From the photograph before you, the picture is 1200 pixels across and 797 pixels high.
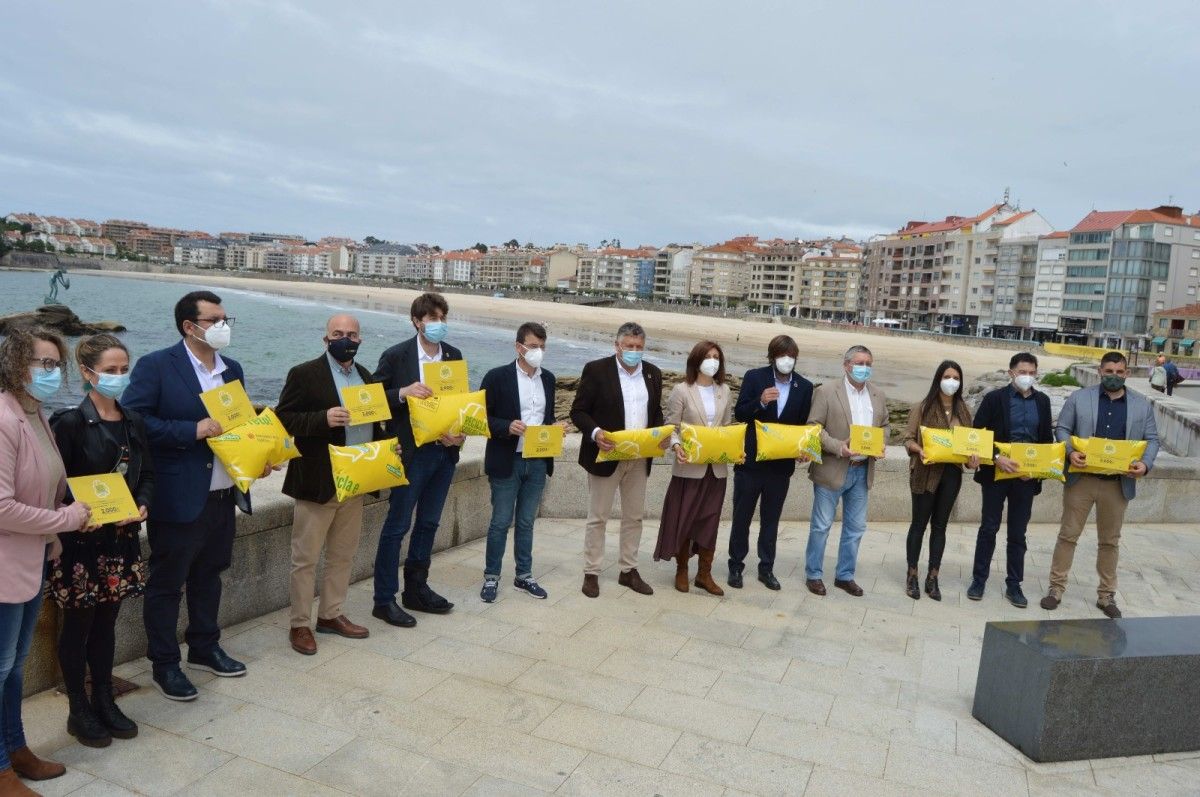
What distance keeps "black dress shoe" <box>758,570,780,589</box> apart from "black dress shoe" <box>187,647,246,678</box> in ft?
12.5

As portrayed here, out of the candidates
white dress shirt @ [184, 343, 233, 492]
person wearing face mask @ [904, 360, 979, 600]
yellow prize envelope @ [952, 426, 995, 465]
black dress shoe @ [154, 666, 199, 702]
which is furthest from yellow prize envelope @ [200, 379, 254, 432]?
yellow prize envelope @ [952, 426, 995, 465]

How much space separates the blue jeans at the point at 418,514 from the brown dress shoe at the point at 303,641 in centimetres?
63

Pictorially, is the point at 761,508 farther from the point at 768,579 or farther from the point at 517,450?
the point at 517,450

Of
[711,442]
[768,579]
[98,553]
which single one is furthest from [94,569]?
[768,579]

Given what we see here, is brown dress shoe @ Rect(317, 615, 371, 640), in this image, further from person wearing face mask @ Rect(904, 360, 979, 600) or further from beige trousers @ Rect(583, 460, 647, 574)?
person wearing face mask @ Rect(904, 360, 979, 600)

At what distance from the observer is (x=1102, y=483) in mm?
6676

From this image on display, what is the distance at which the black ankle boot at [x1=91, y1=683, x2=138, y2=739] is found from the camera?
3979 mm

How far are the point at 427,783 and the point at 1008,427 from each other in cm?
512

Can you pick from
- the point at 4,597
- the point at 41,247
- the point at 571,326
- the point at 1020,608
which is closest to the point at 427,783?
the point at 4,597

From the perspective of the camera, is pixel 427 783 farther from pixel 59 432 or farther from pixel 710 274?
pixel 710 274

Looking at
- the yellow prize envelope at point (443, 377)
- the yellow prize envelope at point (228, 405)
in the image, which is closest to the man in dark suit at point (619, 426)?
the yellow prize envelope at point (443, 377)

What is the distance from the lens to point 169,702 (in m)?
4.37

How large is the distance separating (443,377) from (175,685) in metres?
2.36

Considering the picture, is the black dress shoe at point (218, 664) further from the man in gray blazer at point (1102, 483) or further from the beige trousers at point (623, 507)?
the man in gray blazer at point (1102, 483)
